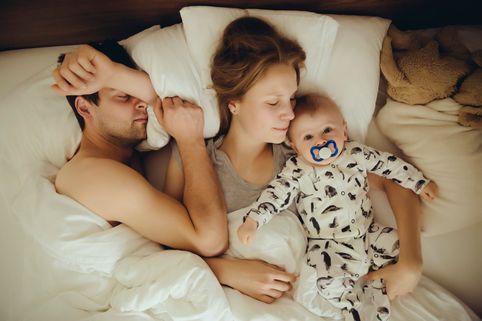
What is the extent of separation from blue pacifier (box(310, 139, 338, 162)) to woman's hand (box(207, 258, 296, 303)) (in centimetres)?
41

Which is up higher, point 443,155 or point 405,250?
point 443,155

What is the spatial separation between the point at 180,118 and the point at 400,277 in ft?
3.07

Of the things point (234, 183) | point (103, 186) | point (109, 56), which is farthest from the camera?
point (234, 183)

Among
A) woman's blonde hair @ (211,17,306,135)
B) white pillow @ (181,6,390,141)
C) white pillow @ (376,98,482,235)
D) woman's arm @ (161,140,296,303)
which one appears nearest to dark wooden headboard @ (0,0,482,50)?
white pillow @ (181,6,390,141)

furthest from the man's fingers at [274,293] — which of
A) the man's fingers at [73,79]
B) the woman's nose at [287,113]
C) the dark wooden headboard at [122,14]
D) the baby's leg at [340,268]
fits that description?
the dark wooden headboard at [122,14]

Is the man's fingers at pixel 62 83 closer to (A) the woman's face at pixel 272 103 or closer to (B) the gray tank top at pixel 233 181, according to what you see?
(B) the gray tank top at pixel 233 181

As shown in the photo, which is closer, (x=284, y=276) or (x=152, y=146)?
(x=284, y=276)

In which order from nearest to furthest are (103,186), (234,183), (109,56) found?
(103,186) → (109,56) → (234,183)

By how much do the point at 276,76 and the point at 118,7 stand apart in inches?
27.4

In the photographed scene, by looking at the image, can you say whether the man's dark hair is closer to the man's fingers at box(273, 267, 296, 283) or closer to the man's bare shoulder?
the man's bare shoulder

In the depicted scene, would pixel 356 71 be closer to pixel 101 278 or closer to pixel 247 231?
pixel 247 231

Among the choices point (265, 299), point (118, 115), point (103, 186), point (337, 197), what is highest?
point (118, 115)

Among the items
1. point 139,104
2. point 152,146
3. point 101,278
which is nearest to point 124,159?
point 152,146

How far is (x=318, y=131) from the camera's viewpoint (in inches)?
52.0
